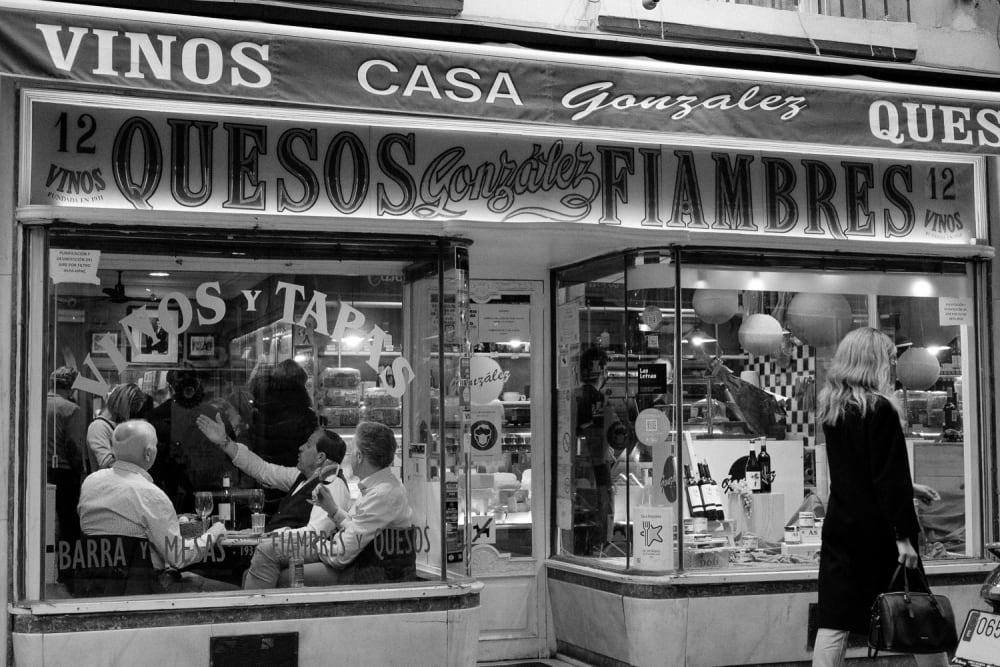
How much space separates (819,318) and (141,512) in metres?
4.49

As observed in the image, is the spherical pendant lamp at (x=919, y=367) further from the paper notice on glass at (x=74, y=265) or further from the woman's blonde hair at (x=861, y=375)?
the paper notice on glass at (x=74, y=265)

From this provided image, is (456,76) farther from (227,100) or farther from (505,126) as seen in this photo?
(227,100)

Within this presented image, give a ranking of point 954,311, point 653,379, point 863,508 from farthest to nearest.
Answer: point 954,311
point 653,379
point 863,508

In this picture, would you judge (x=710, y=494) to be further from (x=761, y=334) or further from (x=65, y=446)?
(x=65, y=446)

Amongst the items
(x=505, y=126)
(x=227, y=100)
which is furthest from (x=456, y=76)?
(x=227, y=100)

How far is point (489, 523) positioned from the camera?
26.2ft

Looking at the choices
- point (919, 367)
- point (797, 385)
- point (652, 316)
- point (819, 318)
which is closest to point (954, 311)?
point (919, 367)

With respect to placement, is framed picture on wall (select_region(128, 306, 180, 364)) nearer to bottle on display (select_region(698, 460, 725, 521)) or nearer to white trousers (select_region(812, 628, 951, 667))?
bottle on display (select_region(698, 460, 725, 521))

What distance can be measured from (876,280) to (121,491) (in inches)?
196

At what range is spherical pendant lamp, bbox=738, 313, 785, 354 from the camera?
7742 mm

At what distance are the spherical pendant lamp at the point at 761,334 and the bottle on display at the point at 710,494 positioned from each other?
0.83m

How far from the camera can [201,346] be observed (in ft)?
21.6

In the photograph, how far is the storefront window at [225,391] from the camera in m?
6.31

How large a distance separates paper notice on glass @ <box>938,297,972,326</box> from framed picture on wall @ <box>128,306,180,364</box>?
4998 mm
